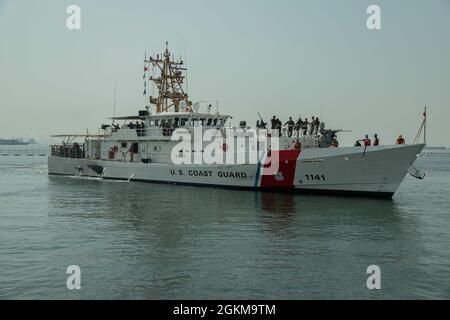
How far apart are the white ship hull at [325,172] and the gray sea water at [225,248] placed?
3.84 ft

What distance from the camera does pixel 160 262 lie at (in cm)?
1168

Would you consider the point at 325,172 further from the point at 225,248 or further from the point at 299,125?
the point at 225,248

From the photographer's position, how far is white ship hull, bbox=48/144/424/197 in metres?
22.9

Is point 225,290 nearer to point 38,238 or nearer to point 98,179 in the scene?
point 38,238

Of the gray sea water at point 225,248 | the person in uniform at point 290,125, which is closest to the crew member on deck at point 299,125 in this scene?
the person in uniform at point 290,125

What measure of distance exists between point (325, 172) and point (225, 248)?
12.8m

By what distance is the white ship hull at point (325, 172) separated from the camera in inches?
903

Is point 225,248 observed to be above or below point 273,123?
below

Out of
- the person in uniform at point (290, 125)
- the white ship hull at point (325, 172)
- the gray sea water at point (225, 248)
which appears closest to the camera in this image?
the gray sea water at point (225, 248)

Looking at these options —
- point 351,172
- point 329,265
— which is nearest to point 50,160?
point 351,172

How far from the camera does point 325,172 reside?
2447 cm

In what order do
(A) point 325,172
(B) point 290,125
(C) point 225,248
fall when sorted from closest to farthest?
(C) point 225,248 → (A) point 325,172 → (B) point 290,125

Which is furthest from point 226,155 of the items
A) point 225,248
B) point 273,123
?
point 225,248

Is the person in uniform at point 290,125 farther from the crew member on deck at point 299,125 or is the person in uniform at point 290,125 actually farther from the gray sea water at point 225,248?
the gray sea water at point 225,248
